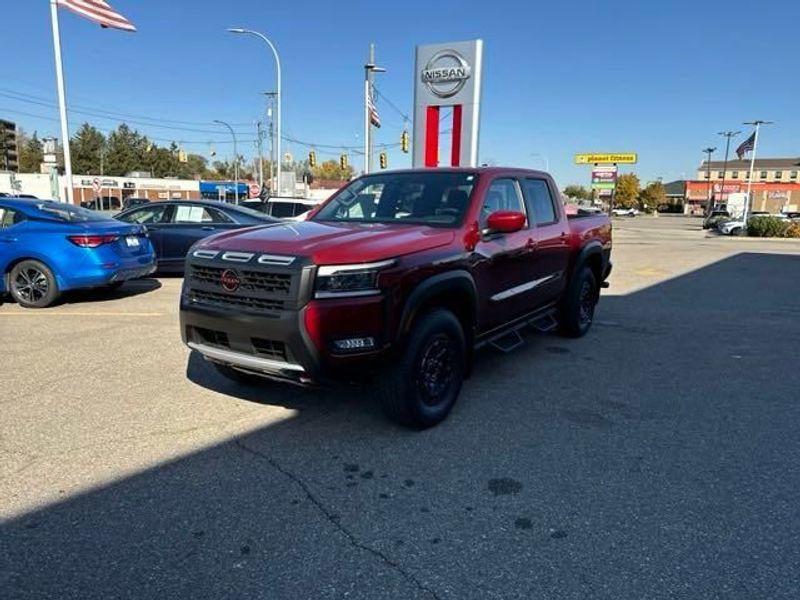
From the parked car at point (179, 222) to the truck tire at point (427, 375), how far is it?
7337mm

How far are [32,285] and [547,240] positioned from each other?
272 inches

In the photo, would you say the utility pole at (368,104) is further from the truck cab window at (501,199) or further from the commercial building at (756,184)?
the commercial building at (756,184)

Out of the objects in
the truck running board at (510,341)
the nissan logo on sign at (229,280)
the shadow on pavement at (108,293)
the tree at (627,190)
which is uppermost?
the tree at (627,190)

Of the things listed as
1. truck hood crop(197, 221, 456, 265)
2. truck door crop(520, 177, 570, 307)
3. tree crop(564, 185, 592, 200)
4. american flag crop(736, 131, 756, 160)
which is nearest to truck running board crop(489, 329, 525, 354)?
truck door crop(520, 177, 570, 307)

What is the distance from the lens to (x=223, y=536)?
281 centimetres

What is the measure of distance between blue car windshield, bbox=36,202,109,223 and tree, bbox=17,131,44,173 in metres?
111

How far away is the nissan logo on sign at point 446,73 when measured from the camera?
17078 mm

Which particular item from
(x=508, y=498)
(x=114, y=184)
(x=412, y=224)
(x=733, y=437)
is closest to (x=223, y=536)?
(x=508, y=498)

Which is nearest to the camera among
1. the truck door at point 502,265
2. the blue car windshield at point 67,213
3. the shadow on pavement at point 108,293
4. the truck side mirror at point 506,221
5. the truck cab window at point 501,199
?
the truck side mirror at point 506,221

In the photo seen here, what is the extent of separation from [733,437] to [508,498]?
1963 mm

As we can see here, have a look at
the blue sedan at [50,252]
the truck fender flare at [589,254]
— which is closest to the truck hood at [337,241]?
the truck fender flare at [589,254]

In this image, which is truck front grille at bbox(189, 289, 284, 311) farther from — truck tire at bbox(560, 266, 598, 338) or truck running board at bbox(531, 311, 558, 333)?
truck tire at bbox(560, 266, 598, 338)

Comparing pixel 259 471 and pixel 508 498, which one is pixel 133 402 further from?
pixel 508 498

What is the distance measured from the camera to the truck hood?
3510mm
